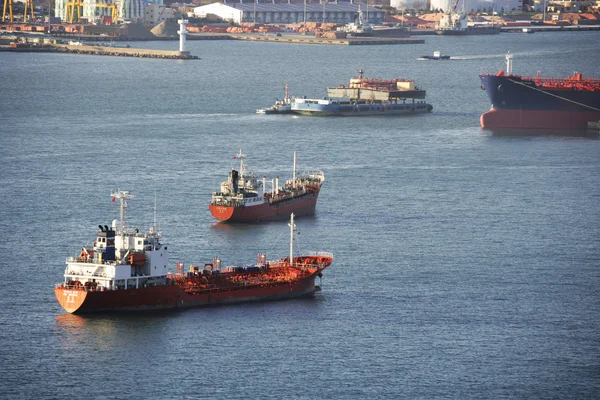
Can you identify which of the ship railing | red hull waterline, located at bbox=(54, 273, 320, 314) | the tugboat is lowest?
red hull waterline, located at bbox=(54, 273, 320, 314)

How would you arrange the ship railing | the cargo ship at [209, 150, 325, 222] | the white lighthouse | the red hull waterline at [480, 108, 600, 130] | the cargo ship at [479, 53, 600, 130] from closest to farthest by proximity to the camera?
the ship railing
the cargo ship at [209, 150, 325, 222]
the cargo ship at [479, 53, 600, 130]
the red hull waterline at [480, 108, 600, 130]
the white lighthouse

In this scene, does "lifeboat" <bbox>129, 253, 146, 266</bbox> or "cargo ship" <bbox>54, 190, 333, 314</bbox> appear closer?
"cargo ship" <bbox>54, 190, 333, 314</bbox>

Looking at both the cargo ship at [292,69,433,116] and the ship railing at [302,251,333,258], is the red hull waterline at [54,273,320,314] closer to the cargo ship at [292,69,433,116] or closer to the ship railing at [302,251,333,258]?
the ship railing at [302,251,333,258]

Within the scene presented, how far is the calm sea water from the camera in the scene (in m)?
47.8

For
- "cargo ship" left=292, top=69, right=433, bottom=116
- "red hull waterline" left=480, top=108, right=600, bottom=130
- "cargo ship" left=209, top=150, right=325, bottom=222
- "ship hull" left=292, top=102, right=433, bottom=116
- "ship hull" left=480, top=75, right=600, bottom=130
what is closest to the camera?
"cargo ship" left=209, top=150, right=325, bottom=222

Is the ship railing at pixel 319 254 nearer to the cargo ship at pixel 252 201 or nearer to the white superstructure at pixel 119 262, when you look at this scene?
the white superstructure at pixel 119 262

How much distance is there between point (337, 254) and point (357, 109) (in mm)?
66739

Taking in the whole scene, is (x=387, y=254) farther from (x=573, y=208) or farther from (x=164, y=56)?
(x=164, y=56)

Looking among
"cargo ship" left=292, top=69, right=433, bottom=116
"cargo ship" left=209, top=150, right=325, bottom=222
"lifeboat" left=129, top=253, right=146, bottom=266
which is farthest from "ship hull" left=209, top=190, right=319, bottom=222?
"cargo ship" left=292, top=69, right=433, bottom=116

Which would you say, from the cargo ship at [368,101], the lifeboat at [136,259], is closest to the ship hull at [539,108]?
the cargo ship at [368,101]

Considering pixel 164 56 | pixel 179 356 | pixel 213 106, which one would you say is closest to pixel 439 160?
pixel 213 106

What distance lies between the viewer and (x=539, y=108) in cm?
11444

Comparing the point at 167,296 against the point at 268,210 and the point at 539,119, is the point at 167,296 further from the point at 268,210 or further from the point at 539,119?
the point at 539,119

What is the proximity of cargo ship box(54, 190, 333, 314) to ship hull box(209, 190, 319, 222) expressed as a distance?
562 inches
